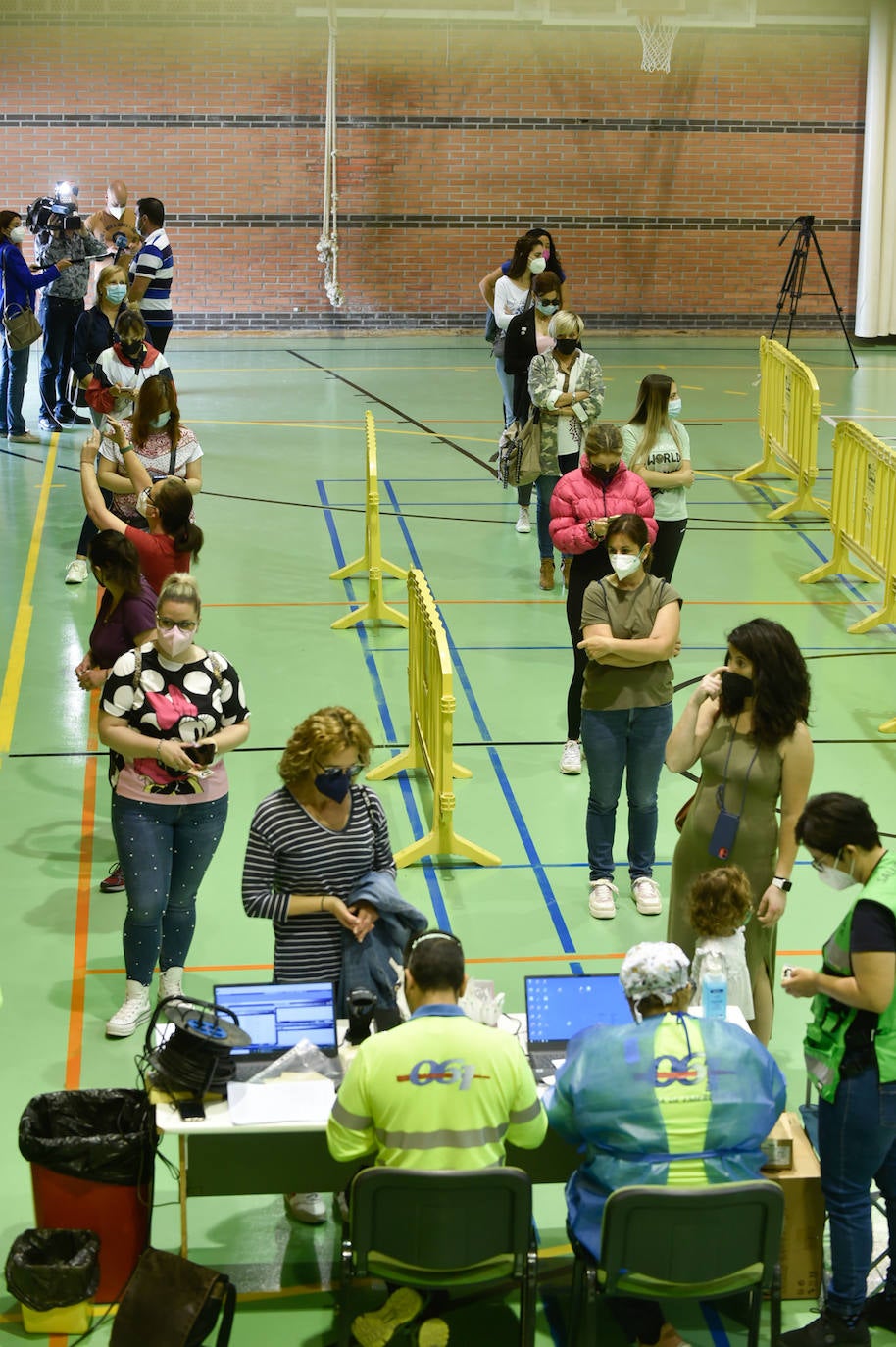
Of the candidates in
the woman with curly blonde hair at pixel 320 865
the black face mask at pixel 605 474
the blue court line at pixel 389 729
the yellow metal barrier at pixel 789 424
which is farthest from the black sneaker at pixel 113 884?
the yellow metal barrier at pixel 789 424

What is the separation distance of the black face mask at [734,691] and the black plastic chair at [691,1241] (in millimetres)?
1835

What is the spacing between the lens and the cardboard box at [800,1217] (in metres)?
4.30

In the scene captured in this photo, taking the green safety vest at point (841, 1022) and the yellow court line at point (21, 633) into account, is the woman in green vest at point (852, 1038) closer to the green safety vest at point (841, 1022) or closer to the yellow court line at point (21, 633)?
the green safety vest at point (841, 1022)

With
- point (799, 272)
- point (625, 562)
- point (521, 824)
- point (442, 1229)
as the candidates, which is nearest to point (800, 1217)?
point (442, 1229)

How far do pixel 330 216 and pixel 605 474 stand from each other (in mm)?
15687

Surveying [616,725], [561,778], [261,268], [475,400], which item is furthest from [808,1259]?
[261,268]

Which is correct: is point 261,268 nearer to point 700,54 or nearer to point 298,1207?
point 700,54

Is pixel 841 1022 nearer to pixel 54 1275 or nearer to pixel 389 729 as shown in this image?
pixel 54 1275

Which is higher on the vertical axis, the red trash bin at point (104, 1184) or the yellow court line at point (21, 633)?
the yellow court line at point (21, 633)

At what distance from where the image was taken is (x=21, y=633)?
33.7ft

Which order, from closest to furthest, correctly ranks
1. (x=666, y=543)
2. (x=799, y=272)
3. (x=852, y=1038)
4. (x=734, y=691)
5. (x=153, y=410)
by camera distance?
1. (x=852, y=1038)
2. (x=734, y=691)
3. (x=153, y=410)
4. (x=666, y=543)
5. (x=799, y=272)

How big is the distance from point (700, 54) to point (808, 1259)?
68.0ft

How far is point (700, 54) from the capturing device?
22.1 meters

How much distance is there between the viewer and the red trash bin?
14.5 ft
